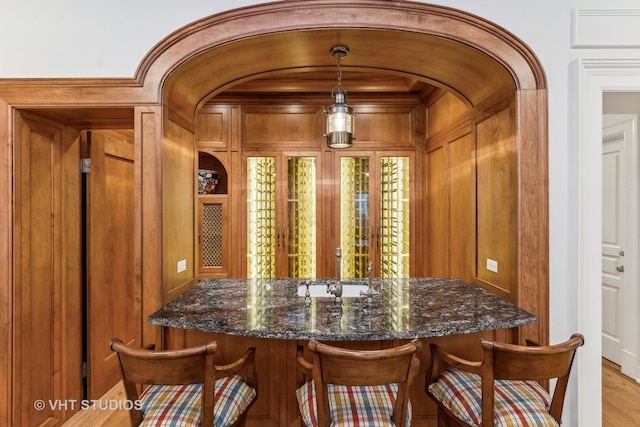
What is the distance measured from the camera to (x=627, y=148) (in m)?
3.06

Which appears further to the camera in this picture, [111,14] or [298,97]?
[298,97]

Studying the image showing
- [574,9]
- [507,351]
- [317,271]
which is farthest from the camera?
[317,271]

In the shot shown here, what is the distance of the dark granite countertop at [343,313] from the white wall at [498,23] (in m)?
0.43

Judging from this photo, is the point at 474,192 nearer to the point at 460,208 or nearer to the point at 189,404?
the point at 460,208

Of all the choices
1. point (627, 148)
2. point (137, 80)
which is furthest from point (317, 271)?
point (627, 148)

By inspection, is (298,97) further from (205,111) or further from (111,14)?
(111,14)

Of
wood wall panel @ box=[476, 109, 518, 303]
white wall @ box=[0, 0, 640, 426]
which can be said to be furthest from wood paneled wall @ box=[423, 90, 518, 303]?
white wall @ box=[0, 0, 640, 426]

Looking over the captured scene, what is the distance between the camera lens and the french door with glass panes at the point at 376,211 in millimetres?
3855

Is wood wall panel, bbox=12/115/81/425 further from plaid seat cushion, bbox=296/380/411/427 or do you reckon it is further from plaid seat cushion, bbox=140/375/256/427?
plaid seat cushion, bbox=296/380/411/427

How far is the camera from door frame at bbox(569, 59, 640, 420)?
1.82 meters

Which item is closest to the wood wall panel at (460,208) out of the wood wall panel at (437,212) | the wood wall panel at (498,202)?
the wood wall panel at (437,212)

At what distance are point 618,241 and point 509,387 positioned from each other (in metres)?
2.64

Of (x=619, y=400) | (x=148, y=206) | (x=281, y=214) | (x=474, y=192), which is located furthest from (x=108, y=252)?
(x=619, y=400)

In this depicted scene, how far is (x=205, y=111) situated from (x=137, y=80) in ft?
6.48
